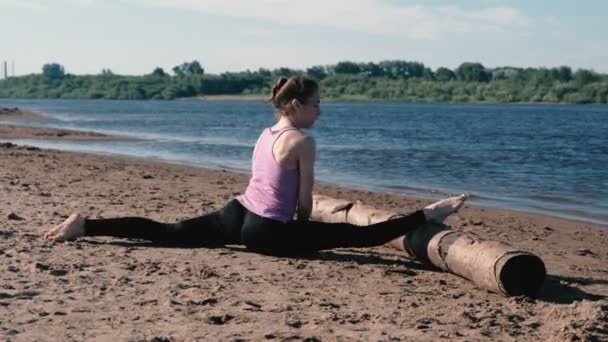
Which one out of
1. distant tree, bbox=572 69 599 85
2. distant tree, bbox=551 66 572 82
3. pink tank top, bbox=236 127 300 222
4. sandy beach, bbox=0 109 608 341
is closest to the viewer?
sandy beach, bbox=0 109 608 341

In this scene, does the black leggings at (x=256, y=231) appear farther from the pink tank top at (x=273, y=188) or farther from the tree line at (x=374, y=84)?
the tree line at (x=374, y=84)

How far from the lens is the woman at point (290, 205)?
23.5ft

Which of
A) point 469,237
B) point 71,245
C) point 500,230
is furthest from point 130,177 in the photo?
point 469,237

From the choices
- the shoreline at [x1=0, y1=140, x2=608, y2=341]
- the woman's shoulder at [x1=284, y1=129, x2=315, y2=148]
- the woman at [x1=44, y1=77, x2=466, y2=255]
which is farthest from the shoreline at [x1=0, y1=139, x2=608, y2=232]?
the woman's shoulder at [x1=284, y1=129, x2=315, y2=148]

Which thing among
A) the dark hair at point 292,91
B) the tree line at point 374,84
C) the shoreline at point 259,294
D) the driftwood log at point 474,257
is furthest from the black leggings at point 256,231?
the tree line at point 374,84

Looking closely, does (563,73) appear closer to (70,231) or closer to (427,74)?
(427,74)

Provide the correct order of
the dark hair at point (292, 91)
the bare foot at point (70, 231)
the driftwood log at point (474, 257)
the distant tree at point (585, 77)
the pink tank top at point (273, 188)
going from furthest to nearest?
1. the distant tree at point (585, 77)
2. the bare foot at point (70, 231)
3. the pink tank top at point (273, 188)
4. the dark hair at point (292, 91)
5. the driftwood log at point (474, 257)

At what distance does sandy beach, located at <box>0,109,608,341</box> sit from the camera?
523cm

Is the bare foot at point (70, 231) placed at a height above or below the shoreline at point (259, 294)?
above

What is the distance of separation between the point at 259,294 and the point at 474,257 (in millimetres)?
1658

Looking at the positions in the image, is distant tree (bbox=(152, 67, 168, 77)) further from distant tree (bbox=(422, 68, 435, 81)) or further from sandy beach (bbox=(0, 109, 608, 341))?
sandy beach (bbox=(0, 109, 608, 341))

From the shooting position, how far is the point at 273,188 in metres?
7.32

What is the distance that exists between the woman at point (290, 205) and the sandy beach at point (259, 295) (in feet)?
0.59

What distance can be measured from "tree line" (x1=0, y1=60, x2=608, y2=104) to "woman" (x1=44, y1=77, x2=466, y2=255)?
413 feet
